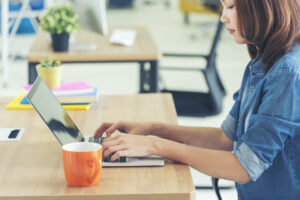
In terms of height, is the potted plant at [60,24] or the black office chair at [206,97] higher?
the potted plant at [60,24]

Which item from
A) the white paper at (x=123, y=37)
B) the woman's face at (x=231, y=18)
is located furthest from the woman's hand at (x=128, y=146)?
the white paper at (x=123, y=37)

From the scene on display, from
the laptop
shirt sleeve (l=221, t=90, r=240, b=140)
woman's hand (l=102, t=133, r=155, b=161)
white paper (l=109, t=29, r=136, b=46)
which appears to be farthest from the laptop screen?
white paper (l=109, t=29, r=136, b=46)

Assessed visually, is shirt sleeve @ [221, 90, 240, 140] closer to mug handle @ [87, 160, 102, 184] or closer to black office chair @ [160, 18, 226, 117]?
mug handle @ [87, 160, 102, 184]

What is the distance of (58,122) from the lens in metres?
1.42

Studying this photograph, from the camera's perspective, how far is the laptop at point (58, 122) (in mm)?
1332

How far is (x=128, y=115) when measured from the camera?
1.81 metres

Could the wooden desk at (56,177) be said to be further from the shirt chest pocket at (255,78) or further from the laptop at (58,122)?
the shirt chest pocket at (255,78)

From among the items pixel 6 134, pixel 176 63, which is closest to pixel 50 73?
pixel 6 134

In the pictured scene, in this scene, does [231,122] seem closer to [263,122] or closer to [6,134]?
[263,122]

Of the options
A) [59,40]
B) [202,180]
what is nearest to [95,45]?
[59,40]

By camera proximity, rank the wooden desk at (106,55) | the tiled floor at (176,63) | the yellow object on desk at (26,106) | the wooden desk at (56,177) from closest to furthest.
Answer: the wooden desk at (56,177), the yellow object on desk at (26,106), the wooden desk at (106,55), the tiled floor at (176,63)

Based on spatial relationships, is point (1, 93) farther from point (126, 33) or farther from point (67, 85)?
point (67, 85)

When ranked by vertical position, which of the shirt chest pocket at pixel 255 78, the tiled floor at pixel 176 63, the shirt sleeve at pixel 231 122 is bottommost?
the tiled floor at pixel 176 63

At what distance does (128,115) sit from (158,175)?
55 cm
